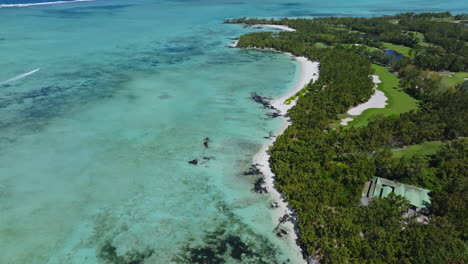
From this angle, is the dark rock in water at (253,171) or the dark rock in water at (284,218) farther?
the dark rock in water at (253,171)

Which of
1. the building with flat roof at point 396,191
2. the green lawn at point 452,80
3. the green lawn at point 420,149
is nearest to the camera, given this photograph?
the building with flat roof at point 396,191

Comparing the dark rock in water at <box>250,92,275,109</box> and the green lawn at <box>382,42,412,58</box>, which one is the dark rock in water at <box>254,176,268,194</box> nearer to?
the dark rock in water at <box>250,92,275,109</box>

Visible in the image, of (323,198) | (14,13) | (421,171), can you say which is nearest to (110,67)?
(323,198)

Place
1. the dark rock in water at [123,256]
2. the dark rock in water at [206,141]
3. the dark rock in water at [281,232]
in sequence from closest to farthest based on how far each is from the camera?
the dark rock in water at [123,256] < the dark rock in water at [281,232] < the dark rock in water at [206,141]

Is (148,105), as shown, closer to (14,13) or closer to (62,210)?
(62,210)

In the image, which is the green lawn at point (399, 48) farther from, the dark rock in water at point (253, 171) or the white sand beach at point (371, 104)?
the dark rock in water at point (253, 171)

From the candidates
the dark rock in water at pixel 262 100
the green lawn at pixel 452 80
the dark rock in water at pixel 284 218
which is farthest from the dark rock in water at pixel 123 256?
the green lawn at pixel 452 80
